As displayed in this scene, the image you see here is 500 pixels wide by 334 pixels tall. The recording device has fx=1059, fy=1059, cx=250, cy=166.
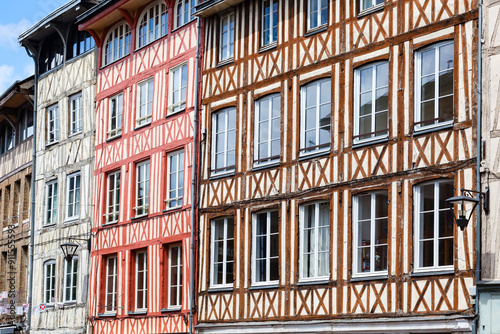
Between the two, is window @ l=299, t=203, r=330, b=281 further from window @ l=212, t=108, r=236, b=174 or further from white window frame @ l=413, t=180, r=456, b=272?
window @ l=212, t=108, r=236, b=174

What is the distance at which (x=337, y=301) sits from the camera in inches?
780

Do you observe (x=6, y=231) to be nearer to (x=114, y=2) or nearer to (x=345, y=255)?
(x=114, y=2)

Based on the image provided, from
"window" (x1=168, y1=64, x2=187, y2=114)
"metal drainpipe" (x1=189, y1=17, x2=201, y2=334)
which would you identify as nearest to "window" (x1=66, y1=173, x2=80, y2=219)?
"window" (x1=168, y1=64, x2=187, y2=114)

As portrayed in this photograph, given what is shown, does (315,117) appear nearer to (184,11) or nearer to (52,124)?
(184,11)

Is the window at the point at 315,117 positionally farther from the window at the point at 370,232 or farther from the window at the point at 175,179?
the window at the point at 175,179

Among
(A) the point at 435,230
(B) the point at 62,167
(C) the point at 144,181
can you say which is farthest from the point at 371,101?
(B) the point at 62,167

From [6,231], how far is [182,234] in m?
13.4

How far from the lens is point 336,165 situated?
20312 mm

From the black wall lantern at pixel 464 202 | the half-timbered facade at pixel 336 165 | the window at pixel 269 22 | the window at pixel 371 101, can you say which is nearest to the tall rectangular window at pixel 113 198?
the half-timbered facade at pixel 336 165

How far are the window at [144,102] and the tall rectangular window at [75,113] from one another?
352 centimetres

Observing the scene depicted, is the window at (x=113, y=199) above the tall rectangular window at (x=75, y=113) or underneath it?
underneath

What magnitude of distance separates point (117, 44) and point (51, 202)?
225 inches

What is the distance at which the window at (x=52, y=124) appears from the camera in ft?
106

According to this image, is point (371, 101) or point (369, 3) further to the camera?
point (369, 3)
